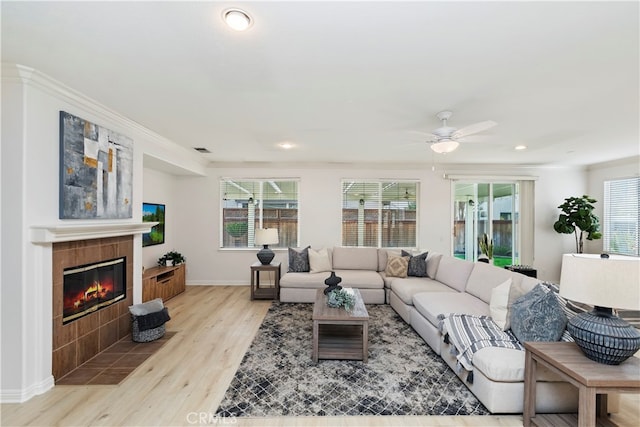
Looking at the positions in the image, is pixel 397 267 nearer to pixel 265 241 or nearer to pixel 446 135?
pixel 265 241

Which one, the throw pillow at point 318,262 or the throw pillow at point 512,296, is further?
the throw pillow at point 318,262

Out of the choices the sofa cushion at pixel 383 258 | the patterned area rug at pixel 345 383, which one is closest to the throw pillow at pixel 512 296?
the patterned area rug at pixel 345 383

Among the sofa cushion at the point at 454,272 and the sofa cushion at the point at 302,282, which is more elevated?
the sofa cushion at the point at 454,272

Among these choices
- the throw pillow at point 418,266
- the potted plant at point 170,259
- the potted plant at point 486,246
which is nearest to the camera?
the throw pillow at point 418,266

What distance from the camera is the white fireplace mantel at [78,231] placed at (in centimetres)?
225

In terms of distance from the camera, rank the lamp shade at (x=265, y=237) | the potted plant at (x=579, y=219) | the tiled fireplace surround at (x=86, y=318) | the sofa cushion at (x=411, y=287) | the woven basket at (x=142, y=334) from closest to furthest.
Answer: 1. the tiled fireplace surround at (x=86, y=318)
2. the woven basket at (x=142, y=334)
3. the sofa cushion at (x=411, y=287)
4. the lamp shade at (x=265, y=237)
5. the potted plant at (x=579, y=219)

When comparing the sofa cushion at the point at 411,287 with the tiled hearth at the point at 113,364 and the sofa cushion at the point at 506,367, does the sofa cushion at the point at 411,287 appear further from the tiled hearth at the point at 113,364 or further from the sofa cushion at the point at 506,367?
the tiled hearth at the point at 113,364

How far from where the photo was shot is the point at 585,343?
1775mm

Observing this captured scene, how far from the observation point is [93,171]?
282 centimetres

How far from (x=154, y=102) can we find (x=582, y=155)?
6761 millimetres

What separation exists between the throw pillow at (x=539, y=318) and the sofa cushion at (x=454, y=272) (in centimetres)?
156

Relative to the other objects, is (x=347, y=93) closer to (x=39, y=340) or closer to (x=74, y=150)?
(x=74, y=150)

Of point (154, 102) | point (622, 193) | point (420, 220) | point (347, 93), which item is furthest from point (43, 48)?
point (622, 193)

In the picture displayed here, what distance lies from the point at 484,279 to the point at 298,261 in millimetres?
3021
